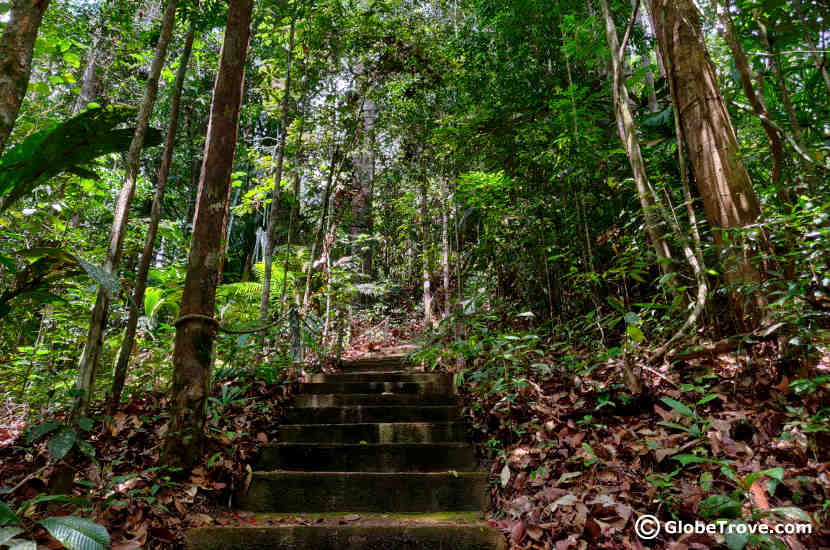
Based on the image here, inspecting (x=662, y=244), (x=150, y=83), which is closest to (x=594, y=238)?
(x=662, y=244)

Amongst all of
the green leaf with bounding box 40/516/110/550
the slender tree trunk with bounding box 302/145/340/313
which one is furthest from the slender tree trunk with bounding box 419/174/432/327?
the green leaf with bounding box 40/516/110/550

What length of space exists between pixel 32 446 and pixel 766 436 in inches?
165

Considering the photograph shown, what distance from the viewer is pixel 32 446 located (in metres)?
2.54

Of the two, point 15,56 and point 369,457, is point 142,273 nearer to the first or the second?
point 15,56

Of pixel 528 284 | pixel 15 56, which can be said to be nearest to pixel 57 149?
pixel 15 56

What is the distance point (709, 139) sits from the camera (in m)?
2.91

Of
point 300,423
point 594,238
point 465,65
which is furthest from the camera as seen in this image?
point 465,65

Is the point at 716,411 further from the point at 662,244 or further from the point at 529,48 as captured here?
the point at 529,48

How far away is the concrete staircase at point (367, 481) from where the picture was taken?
2170 mm

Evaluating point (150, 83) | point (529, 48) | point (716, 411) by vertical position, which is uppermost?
point (529, 48)

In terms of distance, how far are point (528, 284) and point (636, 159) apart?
1881 mm

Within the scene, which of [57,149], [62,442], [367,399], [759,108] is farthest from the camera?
[367,399]

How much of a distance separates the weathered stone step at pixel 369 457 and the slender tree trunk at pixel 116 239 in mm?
1419

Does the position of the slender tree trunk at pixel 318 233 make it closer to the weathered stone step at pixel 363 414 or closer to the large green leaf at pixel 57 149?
the weathered stone step at pixel 363 414
